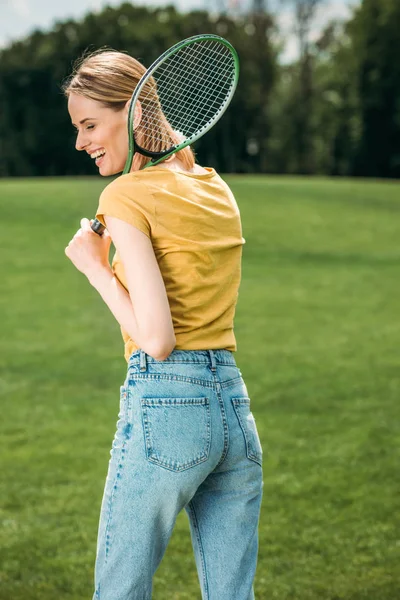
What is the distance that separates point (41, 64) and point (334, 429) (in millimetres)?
53263

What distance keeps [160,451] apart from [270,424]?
4.21 metres

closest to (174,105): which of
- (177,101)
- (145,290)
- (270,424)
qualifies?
(177,101)

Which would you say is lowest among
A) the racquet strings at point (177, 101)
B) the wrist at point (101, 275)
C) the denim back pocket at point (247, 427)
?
the denim back pocket at point (247, 427)

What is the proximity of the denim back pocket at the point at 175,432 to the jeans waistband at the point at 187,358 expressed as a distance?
88 mm

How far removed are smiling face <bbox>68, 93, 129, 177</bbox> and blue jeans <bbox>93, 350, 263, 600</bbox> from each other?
0.49 metres

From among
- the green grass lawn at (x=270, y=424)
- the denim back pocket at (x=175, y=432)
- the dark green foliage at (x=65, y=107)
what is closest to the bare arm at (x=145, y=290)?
the denim back pocket at (x=175, y=432)

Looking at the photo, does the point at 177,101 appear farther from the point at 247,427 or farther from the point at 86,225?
the point at 247,427

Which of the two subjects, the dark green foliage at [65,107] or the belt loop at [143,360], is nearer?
the belt loop at [143,360]

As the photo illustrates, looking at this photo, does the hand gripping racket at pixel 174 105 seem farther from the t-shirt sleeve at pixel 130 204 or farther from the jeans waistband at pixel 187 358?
the jeans waistband at pixel 187 358

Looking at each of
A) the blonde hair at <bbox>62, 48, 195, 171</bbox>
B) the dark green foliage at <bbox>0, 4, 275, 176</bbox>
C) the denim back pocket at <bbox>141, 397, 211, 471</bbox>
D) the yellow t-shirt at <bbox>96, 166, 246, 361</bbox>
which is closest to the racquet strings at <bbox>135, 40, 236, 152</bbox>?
the blonde hair at <bbox>62, 48, 195, 171</bbox>

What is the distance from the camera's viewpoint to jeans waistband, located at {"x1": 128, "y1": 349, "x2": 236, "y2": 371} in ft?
6.79

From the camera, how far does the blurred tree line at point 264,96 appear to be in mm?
50688

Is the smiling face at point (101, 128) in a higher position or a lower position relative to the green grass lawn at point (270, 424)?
higher

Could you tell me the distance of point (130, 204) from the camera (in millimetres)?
2014
